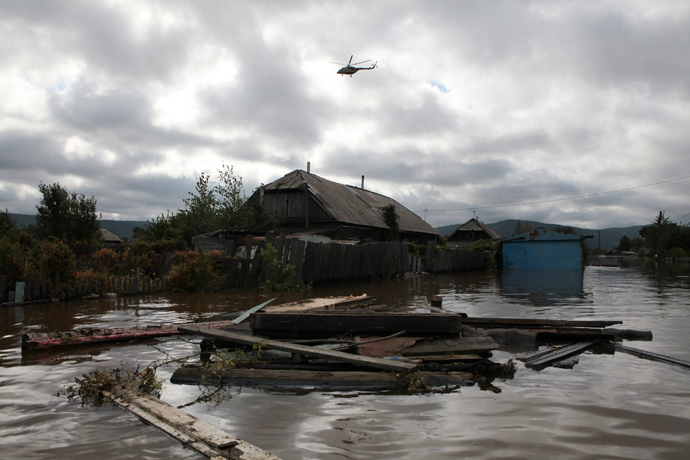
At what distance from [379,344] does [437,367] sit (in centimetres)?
78

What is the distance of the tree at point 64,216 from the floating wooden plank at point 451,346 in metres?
27.3

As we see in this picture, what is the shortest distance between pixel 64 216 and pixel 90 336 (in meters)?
25.9

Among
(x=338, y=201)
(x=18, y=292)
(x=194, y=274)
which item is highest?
(x=338, y=201)

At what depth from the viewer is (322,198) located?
2427 cm

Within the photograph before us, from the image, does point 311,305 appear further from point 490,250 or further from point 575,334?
point 490,250

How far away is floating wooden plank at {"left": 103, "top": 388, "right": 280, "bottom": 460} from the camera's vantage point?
2570mm

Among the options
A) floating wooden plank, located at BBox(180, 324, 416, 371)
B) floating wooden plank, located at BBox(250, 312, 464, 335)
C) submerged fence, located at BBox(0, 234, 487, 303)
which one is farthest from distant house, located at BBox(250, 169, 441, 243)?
floating wooden plank, located at BBox(180, 324, 416, 371)

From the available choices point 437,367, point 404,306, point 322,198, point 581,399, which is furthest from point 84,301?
point 322,198

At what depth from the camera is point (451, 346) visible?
4.74m

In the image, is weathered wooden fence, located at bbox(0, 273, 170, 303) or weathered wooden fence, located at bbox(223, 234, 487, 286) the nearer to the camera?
weathered wooden fence, located at bbox(0, 273, 170, 303)

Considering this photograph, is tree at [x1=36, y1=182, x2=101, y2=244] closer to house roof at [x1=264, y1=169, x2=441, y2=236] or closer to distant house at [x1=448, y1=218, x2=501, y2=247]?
house roof at [x1=264, y1=169, x2=441, y2=236]

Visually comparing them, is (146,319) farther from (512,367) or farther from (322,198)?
(322,198)

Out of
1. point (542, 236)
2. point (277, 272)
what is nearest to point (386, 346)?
point (277, 272)

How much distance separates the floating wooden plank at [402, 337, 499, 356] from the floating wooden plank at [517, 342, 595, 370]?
0.44 metres
